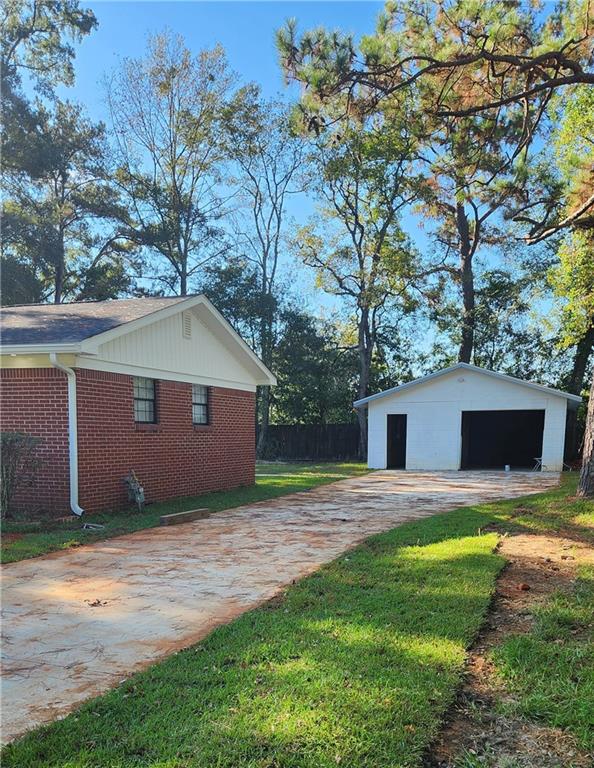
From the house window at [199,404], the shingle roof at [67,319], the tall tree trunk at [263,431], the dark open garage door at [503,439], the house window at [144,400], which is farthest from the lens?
the tall tree trunk at [263,431]

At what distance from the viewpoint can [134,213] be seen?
25500 millimetres

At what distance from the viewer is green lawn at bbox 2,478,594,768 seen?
219 centimetres

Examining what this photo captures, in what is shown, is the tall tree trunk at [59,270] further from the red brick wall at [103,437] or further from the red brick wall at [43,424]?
the red brick wall at [43,424]

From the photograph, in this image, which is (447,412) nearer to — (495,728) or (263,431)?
(263,431)

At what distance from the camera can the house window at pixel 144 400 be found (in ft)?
30.9

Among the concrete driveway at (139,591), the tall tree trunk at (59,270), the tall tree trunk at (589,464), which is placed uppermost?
the tall tree trunk at (59,270)

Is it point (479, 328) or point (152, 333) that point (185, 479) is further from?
point (479, 328)

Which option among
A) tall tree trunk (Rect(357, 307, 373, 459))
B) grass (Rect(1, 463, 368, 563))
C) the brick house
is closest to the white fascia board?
the brick house

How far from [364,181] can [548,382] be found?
1331cm

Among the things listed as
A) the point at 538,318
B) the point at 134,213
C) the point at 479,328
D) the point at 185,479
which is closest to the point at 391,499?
the point at 185,479

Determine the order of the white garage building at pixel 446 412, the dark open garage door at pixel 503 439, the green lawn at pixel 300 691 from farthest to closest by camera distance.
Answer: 1. the dark open garage door at pixel 503 439
2. the white garage building at pixel 446 412
3. the green lawn at pixel 300 691

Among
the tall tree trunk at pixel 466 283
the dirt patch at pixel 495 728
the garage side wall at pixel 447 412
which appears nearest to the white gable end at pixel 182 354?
the dirt patch at pixel 495 728

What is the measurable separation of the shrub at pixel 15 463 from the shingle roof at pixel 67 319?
4.70ft

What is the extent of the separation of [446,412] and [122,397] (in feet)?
40.7
